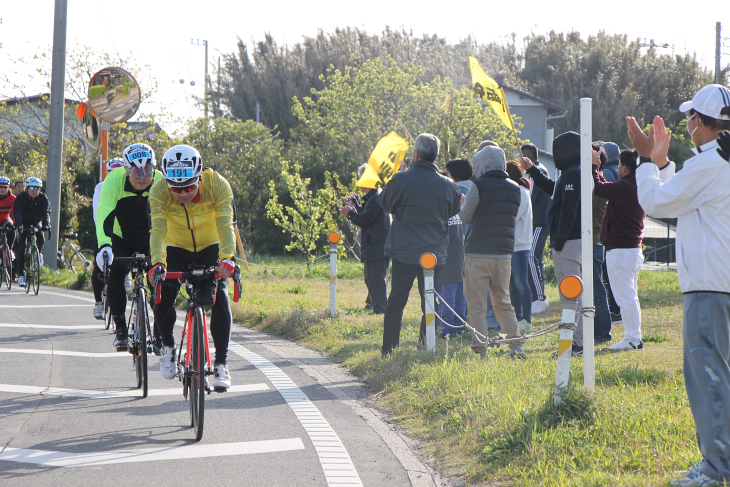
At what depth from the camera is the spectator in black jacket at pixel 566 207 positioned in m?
7.51

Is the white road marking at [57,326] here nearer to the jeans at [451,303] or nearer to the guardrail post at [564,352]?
the jeans at [451,303]

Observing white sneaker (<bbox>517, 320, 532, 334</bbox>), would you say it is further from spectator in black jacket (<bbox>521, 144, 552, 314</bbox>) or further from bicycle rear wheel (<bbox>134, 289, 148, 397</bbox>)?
bicycle rear wheel (<bbox>134, 289, 148, 397</bbox>)

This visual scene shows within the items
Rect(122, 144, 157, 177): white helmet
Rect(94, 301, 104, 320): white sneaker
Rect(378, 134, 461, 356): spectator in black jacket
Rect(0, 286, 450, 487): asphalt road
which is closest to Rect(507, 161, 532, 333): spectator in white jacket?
Rect(378, 134, 461, 356): spectator in black jacket

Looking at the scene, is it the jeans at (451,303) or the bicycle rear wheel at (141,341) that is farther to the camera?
the jeans at (451,303)

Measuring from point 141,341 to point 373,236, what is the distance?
14.6 ft

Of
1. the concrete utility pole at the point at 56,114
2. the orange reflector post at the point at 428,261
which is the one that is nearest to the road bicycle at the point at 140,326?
the orange reflector post at the point at 428,261

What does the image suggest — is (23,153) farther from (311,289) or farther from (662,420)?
(662,420)

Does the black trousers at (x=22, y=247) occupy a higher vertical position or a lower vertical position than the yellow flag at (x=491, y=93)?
lower

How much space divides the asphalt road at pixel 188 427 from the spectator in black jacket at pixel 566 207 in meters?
2.62

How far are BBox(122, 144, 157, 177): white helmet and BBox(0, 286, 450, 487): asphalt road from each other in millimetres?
2049

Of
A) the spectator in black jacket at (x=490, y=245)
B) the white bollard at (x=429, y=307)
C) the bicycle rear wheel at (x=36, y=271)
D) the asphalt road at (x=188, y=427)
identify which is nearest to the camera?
the asphalt road at (x=188, y=427)

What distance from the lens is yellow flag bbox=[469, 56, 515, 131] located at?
825cm

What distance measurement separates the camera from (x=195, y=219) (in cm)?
568

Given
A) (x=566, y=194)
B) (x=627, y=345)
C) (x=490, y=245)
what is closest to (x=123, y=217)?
(x=490, y=245)
